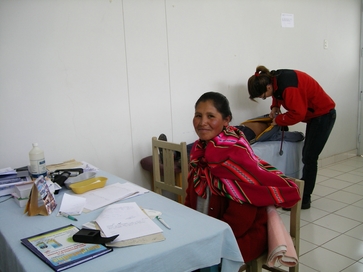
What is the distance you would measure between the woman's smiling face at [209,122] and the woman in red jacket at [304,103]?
5.01ft

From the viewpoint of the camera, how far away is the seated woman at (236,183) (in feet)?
4.83

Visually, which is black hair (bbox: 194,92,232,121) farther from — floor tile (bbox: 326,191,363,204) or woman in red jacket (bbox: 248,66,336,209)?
floor tile (bbox: 326,191,363,204)

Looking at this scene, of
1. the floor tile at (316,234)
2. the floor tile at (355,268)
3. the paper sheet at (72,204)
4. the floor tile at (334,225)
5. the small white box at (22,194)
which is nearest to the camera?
the paper sheet at (72,204)

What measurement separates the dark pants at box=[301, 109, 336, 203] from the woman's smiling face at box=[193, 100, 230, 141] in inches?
70.6

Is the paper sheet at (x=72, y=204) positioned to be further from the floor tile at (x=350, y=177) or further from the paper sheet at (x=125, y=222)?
the floor tile at (x=350, y=177)

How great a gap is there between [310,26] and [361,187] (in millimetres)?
1946

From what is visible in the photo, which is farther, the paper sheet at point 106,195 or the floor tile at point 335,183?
the floor tile at point 335,183

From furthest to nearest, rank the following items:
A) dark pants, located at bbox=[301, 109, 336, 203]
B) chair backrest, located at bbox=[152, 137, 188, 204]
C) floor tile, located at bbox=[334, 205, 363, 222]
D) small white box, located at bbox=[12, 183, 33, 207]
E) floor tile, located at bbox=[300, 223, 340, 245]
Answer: dark pants, located at bbox=[301, 109, 336, 203]
floor tile, located at bbox=[334, 205, 363, 222]
floor tile, located at bbox=[300, 223, 340, 245]
chair backrest, located at bbox=[152, 137, 188, 204]
small white box, located at bbox=[12, 183, 33, 207]

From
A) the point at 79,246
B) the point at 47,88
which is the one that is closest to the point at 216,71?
the point at 47,88

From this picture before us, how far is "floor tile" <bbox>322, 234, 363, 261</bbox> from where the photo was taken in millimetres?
2346

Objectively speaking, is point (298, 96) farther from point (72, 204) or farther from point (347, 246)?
point (72, 204)

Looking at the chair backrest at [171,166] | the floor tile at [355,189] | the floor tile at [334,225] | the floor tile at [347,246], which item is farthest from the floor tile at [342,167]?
the chair backrest at [171,166]

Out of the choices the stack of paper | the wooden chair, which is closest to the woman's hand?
the wooden chair

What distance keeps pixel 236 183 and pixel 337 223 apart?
1.80m
